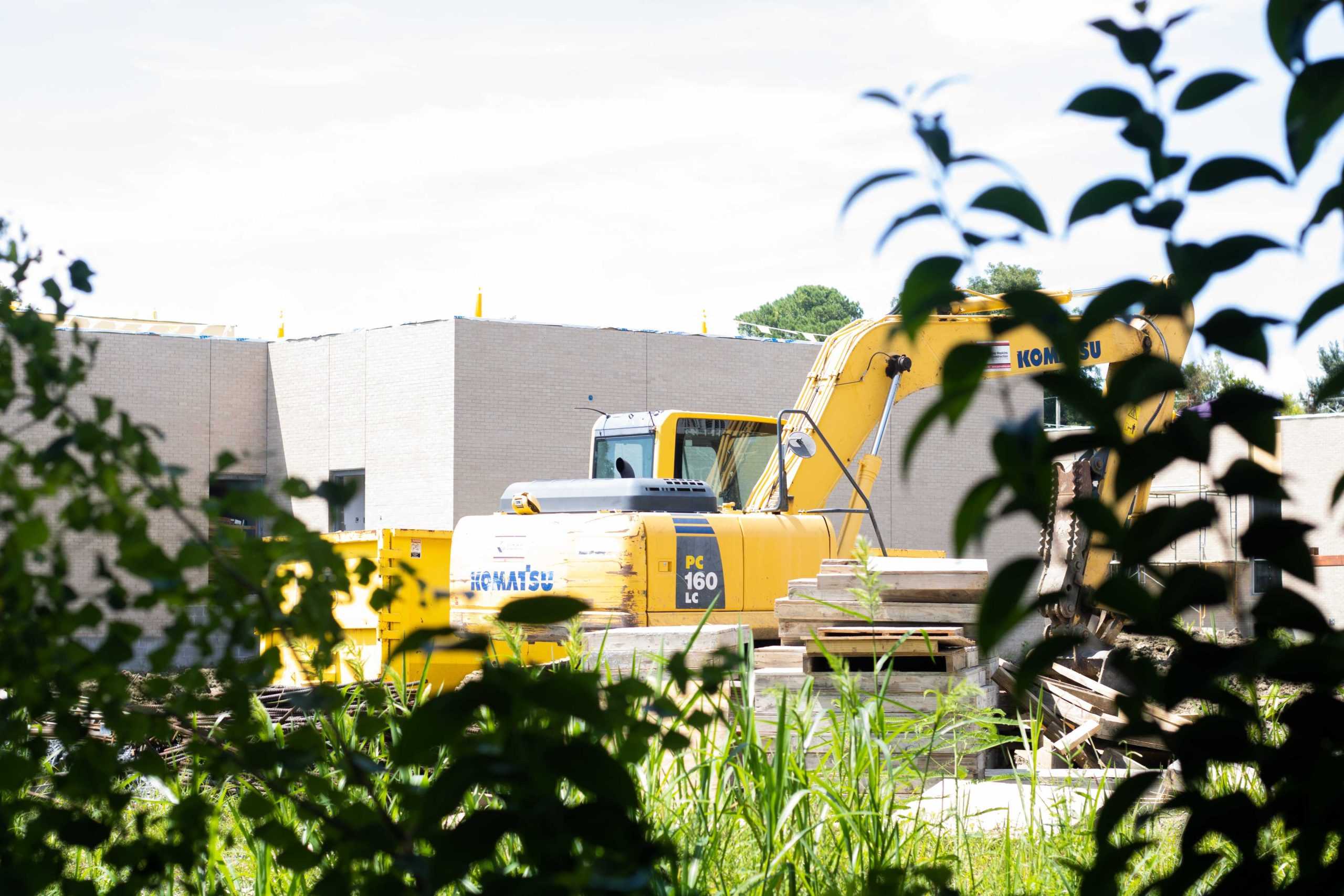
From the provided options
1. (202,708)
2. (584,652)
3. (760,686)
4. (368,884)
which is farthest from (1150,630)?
(760,686)

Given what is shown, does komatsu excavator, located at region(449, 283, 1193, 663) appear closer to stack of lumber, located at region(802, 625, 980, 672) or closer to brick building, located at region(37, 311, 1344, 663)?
stack of lumber, located at region(802, 625, 980, 672)

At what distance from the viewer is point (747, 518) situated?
40.9 feet

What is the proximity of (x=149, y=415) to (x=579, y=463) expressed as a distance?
970 centimetres

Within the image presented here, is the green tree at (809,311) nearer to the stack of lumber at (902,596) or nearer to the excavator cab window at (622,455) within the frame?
the excavator cab window at (622,455)

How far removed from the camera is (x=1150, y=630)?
186cm

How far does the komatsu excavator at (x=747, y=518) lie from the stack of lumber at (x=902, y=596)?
243cm

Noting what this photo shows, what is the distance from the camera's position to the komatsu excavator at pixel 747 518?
11781mm

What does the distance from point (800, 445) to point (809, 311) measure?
87071mm

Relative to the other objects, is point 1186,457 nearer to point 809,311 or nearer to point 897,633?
point 897,633

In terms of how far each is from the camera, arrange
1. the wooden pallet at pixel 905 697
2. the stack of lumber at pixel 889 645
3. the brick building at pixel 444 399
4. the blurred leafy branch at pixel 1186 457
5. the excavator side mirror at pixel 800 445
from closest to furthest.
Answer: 1. the blurred leafy branch at pixel 1186 457
2. the wooden pallet at pixel 905 697
3. the stack of lumber at pixel 889 645
4. the excavator side mirror at pixel 800 445
5. the brick building at pixel 444 399

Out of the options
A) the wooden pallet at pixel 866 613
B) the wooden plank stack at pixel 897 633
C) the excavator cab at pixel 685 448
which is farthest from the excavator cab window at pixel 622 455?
the wooden pallet at pixel 866 613

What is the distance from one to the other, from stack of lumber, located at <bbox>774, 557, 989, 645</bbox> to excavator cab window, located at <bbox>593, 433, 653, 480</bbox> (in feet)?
18.6

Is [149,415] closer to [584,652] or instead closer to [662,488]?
[662,488]

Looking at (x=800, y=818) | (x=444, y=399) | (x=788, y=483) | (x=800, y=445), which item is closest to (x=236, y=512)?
(x=800, y=818)
